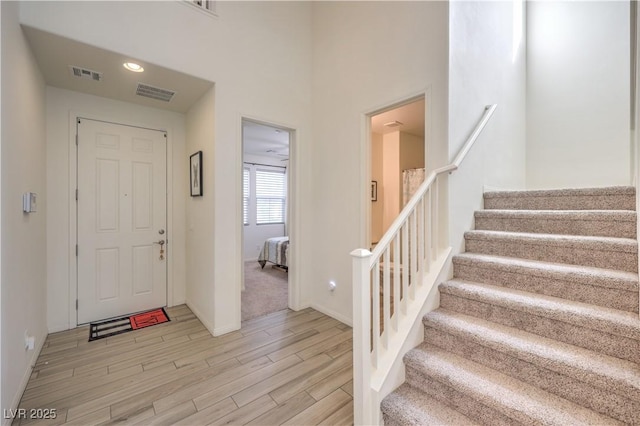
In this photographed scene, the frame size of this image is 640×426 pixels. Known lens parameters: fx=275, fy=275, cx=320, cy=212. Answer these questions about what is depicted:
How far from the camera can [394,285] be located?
1.84 meters

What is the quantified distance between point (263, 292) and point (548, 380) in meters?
3.43

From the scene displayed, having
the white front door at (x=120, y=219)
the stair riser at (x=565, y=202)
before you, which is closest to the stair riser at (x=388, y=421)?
the stair riser at (x=565, y=202)

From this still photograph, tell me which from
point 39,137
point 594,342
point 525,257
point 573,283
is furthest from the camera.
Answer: point 39,137

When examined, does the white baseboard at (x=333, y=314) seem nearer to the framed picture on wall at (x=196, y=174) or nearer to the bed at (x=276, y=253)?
the bed at (x=276, y=253)

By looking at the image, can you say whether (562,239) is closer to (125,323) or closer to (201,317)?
→ (201,317)

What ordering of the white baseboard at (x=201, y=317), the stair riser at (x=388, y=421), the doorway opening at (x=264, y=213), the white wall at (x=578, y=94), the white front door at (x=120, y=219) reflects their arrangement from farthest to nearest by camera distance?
the doorway opening at (x=264, y=213) → the white wall at (x=578, y=94) → the white front door at (x=120, y=219) → the white baseboard at (x=201, y=317) → the stair riser at (x=388, y=421)

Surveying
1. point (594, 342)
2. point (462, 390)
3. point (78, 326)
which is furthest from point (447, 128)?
point (78, 326)

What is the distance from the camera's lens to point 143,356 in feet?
7.86

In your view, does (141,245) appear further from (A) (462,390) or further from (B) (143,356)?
(A) (462,390)

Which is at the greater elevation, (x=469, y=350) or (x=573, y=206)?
(x=573, y=206)

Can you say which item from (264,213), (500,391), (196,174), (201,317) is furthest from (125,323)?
(264,213)

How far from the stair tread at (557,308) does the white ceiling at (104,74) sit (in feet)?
9.90

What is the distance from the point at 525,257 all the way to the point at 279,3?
369 cm

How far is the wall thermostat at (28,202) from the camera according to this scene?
1.98 metres
